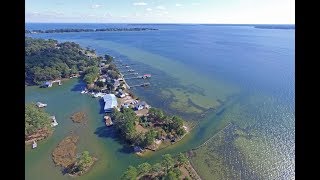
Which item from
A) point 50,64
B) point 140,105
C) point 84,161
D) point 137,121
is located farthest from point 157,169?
point 50,64

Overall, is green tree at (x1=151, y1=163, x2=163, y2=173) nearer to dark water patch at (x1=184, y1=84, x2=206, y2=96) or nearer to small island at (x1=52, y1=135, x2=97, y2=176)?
small island at (x1=52, y1=135, x2=97, y2=176)

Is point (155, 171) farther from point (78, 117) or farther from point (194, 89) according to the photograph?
point (194, 89)

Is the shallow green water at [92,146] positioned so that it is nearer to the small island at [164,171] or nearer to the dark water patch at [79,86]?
the small island at [164,171]

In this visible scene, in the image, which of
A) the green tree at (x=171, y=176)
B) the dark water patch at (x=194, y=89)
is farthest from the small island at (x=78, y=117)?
the dark water patch at (x=194, y=89)

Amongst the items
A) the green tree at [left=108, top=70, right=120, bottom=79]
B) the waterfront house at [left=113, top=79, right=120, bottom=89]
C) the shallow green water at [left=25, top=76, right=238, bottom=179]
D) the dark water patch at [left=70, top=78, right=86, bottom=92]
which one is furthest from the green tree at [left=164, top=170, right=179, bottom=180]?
the green tree at [left=108, top=70, right=120, bottom=79]
